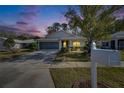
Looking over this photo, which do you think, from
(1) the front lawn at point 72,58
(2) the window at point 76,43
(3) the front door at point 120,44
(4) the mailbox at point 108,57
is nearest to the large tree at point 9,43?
(2) the window at point 76,43

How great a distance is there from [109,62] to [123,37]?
26.7 metres

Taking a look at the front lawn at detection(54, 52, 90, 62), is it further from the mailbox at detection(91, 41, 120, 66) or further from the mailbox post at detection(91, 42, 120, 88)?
the mailbox at detection(91, 41, 120, 66)

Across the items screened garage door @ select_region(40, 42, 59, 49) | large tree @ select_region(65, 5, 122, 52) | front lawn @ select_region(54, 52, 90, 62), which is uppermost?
large tree @ select_region(65, 5, 122, 52)

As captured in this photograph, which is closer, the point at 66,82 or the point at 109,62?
the point at 109,62

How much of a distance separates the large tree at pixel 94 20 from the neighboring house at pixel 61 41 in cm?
1064

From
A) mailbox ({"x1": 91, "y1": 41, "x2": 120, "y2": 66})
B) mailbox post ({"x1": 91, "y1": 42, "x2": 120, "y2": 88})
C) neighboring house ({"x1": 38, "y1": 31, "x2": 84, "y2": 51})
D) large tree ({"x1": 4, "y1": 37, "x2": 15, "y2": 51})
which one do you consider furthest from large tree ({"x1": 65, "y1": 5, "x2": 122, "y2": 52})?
mailbox ({"x1": 91, "y1": 41, "x2": 120, "y2": 66})

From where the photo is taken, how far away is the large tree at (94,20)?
19.7m

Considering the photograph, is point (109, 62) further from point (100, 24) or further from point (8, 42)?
point (8, 42)

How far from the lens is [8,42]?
29.8 meters

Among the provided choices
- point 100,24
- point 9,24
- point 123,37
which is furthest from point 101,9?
point 9,24

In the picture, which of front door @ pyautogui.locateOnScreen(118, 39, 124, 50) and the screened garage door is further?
the screened garage door

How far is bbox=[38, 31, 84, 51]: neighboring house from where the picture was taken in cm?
3206

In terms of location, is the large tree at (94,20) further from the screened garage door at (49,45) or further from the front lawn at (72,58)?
the screened garage door at (49,45)

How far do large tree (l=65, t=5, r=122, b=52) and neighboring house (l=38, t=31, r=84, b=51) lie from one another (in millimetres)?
10638
